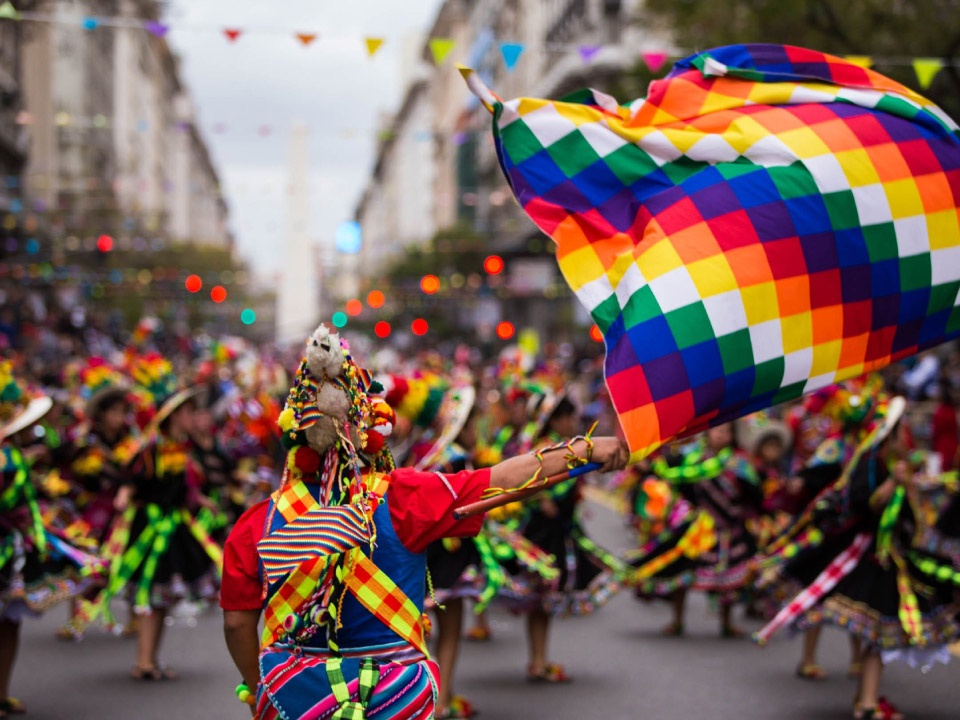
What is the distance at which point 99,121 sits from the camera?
31.7m

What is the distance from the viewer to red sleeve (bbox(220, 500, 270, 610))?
Answer: 4.41 meters

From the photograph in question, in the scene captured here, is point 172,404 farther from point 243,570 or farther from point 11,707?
point 243,570

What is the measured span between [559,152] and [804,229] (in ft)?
3.16

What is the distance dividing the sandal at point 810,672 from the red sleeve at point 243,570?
18.3ft

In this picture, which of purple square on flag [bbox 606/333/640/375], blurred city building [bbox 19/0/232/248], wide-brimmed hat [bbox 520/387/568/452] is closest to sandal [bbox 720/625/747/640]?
wide-brimmed hat [bbox 520/387/568/452]

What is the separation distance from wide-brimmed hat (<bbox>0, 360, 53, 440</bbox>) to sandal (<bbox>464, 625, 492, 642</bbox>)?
12.5ft

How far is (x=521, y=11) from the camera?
66688 millimetres

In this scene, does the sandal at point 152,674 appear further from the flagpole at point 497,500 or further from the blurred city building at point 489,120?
the blurred city building at point 489,120

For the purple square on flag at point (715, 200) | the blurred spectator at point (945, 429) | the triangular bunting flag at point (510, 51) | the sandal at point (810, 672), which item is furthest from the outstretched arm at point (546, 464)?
the blurred spectator at point (945, 429)

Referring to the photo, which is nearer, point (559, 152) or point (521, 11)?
point (559, 152)

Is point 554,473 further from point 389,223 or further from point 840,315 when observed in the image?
point 389,223

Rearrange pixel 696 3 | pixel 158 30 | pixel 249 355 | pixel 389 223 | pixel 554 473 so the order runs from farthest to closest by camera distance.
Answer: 1. pixel 389 223
2. pixel 696 3
3. pixel 249 355
4. pixel 158 30
5. pixel 554 473

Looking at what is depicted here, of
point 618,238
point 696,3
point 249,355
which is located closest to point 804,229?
point 618,238

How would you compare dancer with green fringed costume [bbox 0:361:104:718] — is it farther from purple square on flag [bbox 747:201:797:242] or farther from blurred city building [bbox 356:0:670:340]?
blurred city building [bbox 356:0:670:340]
